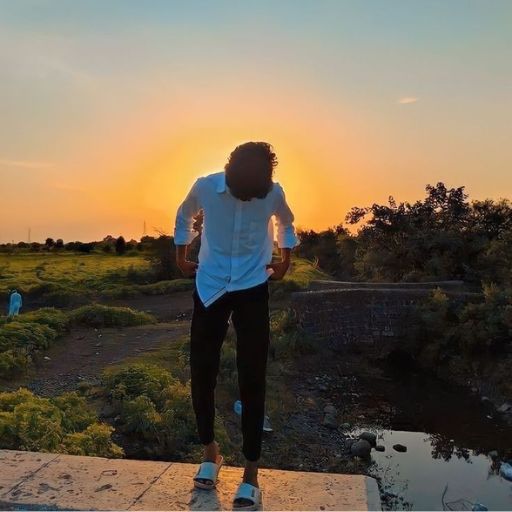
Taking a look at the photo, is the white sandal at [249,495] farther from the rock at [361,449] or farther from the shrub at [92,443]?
the rock at [361,449]

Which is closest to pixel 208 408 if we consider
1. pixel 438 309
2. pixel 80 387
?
pixel 80 387

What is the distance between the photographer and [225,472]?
336cm

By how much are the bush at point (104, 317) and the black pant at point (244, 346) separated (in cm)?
935

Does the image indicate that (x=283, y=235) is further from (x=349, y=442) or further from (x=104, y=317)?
(x=104, y=317)

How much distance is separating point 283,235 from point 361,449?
5.35 meters

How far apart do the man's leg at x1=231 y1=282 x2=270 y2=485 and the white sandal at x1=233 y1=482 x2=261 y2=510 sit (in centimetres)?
5

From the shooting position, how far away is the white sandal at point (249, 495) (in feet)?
9.45

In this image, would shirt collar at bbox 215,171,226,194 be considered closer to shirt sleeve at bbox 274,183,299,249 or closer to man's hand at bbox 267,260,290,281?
shirt sleeve at bbox 274,183,299,249

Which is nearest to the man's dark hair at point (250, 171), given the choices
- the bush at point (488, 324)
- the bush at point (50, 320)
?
the bush at point (50, 320)

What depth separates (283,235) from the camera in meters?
3.23

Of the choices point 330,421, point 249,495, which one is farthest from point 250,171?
point 330,421

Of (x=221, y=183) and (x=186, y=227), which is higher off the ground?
(x=221, y=183)

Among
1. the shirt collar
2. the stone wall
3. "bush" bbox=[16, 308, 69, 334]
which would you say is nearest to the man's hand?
the shirt collar

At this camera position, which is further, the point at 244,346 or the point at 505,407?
the point at 505,407
